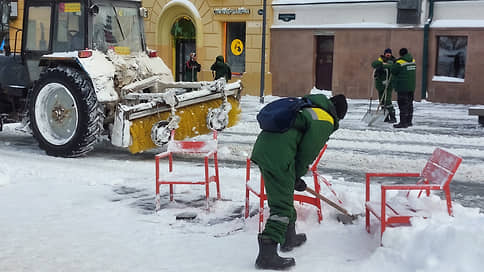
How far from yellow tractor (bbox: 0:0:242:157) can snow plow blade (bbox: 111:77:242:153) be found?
0.6 inches

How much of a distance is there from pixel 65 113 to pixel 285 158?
5.53m

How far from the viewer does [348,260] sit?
14.8ft

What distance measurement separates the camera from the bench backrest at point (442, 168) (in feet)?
15.8

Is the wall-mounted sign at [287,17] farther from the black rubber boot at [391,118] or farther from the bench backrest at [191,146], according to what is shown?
the bench backrest at [191,146]

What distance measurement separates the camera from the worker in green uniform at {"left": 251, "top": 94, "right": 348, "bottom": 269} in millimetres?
4191

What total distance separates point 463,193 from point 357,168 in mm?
1680

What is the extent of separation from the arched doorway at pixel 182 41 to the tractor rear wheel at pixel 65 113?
14124 mm

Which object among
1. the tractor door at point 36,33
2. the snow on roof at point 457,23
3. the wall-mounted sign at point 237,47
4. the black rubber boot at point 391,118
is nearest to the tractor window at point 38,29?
the tractor door at point 36,33

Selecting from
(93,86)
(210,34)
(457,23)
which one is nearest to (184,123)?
(93,86)

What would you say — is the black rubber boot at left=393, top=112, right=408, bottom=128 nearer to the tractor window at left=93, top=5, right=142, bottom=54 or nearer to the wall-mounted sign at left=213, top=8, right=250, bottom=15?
the tractor window at left=93, top=5, right=142, bottom=54

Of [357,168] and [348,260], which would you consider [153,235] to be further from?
[357,168]

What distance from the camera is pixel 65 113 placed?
883 centimetres

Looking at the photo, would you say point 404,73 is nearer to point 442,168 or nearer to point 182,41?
point 442,168

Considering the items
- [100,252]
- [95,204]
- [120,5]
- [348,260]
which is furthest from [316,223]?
[120,5]
